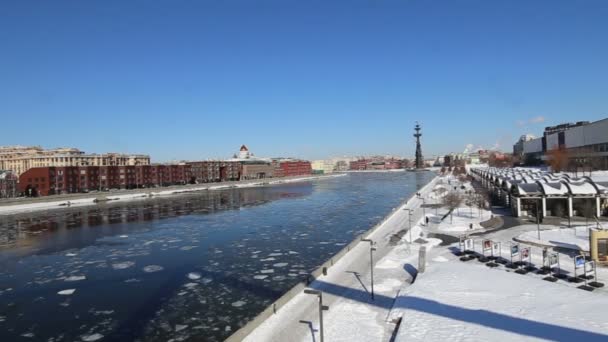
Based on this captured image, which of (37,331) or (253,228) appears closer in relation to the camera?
(37,331)

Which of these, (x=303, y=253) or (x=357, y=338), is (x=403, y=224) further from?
(x=357, y=338)

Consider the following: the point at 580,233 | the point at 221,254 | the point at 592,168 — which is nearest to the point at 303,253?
the point at 221,254

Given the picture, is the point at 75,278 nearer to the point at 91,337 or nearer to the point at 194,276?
the point at 194,276

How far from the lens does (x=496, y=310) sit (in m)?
12.7

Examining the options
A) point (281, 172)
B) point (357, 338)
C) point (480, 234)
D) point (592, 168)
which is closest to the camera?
point (357, 338)

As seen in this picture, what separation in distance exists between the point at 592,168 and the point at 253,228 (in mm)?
58175

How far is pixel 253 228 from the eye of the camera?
35281 mm

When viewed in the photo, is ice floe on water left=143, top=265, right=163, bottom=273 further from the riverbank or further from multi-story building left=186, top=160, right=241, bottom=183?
multi-story building left=186, top=160, right=241, bottom=183

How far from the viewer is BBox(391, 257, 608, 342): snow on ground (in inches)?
429

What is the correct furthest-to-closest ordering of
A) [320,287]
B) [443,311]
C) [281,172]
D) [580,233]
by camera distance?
[281,172], [580,233], [320,287], [443,311]

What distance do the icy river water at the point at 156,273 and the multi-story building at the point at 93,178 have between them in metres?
46.9

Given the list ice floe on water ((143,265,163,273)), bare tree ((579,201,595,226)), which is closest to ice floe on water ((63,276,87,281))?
ice floe on water ((143,265,163,273))

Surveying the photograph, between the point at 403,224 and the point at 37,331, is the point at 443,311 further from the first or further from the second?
the point at 403,224

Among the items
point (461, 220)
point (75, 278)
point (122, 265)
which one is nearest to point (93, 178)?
point (122, 265)
